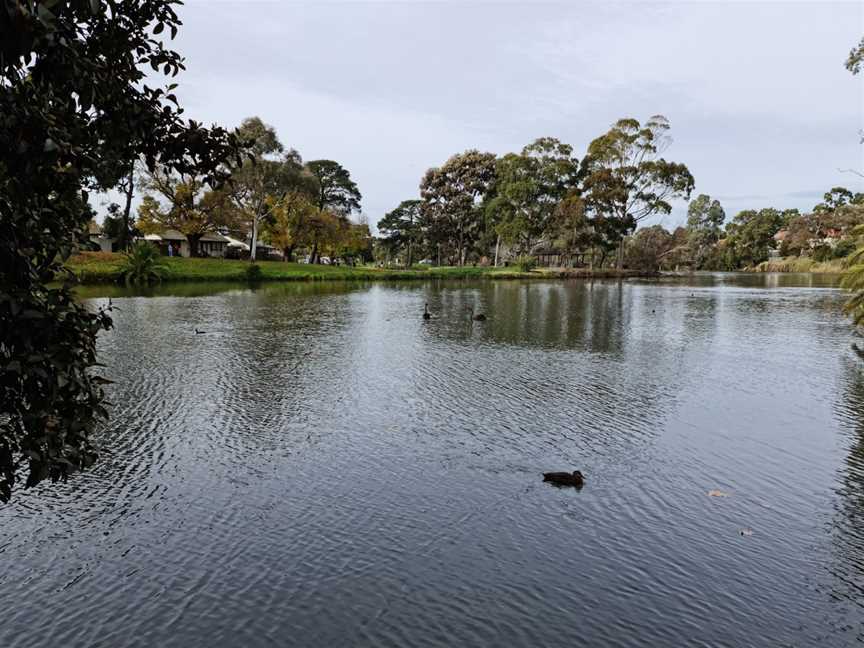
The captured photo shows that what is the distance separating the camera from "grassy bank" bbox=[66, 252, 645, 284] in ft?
Answer: 176

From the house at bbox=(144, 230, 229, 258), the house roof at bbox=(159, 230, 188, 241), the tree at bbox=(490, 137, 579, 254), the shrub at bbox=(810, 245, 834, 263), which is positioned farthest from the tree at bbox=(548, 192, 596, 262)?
the house roof at bbox=(159, 230, 188, 241)

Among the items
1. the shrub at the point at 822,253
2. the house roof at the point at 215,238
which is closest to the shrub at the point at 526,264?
the house roof at the point at 215,238

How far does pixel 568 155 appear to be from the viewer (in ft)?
300

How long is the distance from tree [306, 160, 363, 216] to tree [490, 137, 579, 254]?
86.0 ft

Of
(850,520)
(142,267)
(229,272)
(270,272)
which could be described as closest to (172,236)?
(229,272)

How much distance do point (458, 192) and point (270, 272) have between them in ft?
151

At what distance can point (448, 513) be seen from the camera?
9.30 metres

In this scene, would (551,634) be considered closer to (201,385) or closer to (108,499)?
(108,499)

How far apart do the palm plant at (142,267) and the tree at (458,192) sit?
56.1 metres

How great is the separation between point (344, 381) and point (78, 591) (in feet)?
37.1

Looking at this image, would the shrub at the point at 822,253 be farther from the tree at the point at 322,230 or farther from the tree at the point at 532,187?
the tree at the point at 322,230

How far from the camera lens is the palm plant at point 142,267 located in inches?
2112

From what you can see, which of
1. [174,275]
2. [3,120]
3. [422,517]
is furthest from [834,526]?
[174,275]

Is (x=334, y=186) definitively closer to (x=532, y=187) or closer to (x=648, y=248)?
(x=532, y=187)
